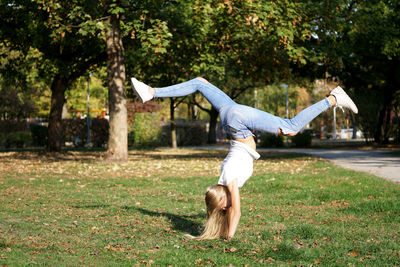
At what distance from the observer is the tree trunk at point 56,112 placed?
935 inches

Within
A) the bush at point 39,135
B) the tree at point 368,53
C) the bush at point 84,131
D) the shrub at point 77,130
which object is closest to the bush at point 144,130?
the bush at point 84,131

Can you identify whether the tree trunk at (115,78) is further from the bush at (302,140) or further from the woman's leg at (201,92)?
the bush at (302,140)

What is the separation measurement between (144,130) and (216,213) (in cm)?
3116

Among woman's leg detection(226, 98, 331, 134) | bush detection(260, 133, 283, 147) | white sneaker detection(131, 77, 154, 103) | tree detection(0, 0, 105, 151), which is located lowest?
bush detection(260, 133, 283, 147)

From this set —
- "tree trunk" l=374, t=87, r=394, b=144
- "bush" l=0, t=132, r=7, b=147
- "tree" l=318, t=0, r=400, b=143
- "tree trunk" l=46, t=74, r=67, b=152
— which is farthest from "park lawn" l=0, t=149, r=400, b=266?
"bush" l=0, t=132, r=7, b=147

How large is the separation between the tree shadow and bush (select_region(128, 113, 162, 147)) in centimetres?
2830

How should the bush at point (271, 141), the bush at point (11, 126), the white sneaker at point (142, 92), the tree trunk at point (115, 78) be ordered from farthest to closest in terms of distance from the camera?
the bush at point (11, 126) → the bush at point (271, 141) → the tree trunk at point (115, 78) → the white sneaker at point (142, 92)

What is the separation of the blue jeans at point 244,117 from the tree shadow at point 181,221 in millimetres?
1512

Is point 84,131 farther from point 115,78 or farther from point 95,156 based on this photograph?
point 115,78

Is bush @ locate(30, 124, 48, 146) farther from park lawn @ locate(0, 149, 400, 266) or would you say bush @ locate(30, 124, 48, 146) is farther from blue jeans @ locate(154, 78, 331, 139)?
blue jeans @ locate(154, 78, 331, 139)

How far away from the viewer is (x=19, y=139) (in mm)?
33438

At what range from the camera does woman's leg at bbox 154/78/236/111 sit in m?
5.54

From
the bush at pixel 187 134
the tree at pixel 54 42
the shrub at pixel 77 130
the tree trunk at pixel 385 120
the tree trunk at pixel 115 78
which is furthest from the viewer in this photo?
the bush at pixel 187 134

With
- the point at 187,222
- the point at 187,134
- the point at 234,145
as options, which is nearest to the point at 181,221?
the point at 187,222
